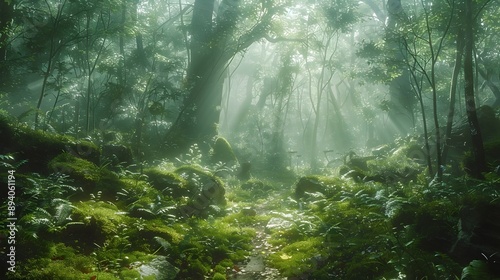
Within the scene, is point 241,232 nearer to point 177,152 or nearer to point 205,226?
point 205,226

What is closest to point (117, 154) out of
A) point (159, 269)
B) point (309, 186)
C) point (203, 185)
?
point (203, 185)

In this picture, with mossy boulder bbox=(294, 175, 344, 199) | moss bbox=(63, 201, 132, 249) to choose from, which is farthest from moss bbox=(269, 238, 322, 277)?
mossy boulder bbox=(294, 175, 344, 199)

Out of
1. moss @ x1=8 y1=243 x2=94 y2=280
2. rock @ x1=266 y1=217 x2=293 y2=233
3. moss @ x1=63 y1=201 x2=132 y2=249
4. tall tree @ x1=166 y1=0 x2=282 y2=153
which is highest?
tall tree @ x1=166 y1=0 x2=282 y2=153

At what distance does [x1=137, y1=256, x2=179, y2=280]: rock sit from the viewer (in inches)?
183

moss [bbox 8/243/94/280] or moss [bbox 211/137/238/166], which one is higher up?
moss [bbox 211/137/238/166]

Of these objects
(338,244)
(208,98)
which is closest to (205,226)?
(338,244)

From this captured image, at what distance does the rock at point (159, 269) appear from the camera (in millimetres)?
4655

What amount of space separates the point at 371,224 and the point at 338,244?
1.02 meters

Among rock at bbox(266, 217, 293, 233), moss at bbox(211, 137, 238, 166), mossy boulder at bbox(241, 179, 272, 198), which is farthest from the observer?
moss at bbox(211, 137, 238, 166)

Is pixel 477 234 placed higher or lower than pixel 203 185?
lower

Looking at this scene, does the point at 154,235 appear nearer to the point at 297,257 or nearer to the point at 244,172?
the point at 297,257

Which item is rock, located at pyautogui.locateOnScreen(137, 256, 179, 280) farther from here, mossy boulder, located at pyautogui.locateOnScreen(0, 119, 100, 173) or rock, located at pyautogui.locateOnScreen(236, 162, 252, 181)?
rock, located at pyautogui.locateOnScreen(236, 162, 252, 181)

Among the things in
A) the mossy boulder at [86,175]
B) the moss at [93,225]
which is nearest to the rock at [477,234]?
the moss at [93,225]

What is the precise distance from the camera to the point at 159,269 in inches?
191
